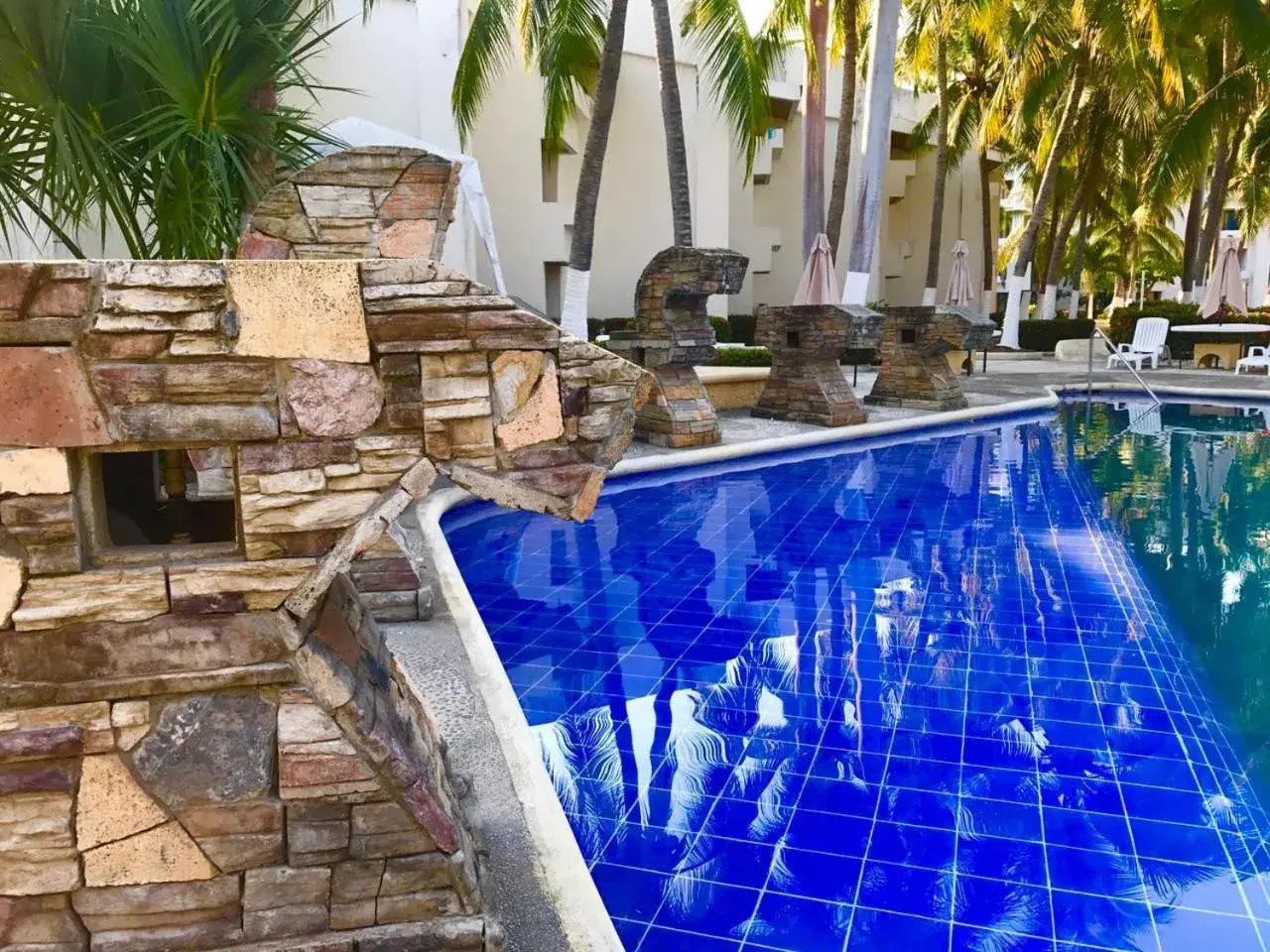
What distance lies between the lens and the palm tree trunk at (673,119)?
45.8 ft

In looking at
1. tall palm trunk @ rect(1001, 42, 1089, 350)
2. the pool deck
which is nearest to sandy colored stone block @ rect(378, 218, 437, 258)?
the pool deck

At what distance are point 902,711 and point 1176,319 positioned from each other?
2276 centimetres

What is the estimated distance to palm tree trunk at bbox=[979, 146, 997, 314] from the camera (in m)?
30.0

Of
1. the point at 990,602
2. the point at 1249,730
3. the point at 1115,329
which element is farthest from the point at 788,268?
the point at 1249,730

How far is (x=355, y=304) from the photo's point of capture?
2574 mm

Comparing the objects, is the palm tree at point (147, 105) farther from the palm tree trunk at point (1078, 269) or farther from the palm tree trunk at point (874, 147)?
the palm tree trunk at point (1078, 269)

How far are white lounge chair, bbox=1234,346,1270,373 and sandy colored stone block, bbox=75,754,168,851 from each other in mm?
A: 22270

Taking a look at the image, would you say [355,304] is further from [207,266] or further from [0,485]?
[0,485]

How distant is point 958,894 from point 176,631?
2914mm

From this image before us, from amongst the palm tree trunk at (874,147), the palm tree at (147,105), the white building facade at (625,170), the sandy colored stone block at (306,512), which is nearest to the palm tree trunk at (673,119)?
the white building facade at (625,170)

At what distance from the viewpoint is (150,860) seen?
8.78 feet

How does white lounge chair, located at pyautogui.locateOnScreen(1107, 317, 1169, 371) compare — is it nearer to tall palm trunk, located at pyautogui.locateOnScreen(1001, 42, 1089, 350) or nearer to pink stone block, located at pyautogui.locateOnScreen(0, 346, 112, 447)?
tall palm trunk, located at pyautogui.locateOnScreen(1001, 42, 1089, 350)

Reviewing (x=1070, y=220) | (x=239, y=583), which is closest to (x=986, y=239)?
(x=1070, y=220)

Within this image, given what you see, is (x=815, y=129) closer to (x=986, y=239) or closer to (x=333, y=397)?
(x=986, y=239)
